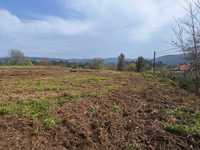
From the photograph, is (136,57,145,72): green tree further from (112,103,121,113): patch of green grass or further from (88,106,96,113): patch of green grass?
(88,106,96,113): patch of green grass

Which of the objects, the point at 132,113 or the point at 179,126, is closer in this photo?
the point at 179,126

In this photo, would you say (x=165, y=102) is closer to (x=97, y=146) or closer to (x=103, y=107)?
(x=103, y=107)

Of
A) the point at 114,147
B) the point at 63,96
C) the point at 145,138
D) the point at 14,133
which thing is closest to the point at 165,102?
the point at 63,96

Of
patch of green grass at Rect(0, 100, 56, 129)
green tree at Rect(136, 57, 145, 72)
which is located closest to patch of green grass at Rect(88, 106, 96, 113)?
patch of green grass at Rect(0, 100, 56, 129)

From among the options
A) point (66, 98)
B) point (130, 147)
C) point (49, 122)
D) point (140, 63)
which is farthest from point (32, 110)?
point (140, 63)

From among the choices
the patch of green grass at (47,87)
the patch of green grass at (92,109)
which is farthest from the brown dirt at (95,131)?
the patch of green grass at (47,87)

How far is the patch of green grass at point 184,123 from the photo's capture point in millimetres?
6418

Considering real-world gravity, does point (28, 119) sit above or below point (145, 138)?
above

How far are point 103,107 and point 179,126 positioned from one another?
68.3 inches

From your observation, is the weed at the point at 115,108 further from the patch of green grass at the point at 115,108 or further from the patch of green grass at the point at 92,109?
the patch of green grass at the point at 92,109

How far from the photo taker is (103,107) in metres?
7.35

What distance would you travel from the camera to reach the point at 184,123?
277 inches

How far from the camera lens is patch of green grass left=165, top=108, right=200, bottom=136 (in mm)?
6418

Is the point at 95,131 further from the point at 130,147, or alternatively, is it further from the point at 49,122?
the point at 49,122
